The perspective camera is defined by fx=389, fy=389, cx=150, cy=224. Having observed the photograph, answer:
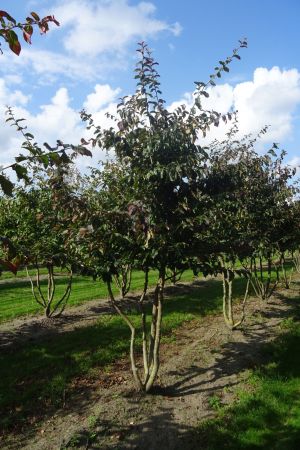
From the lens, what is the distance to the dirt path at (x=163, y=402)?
6121mm

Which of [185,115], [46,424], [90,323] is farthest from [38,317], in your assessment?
[185,115]

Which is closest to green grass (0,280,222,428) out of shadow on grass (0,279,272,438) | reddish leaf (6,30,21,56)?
shadow on grass (0,279,272,438)

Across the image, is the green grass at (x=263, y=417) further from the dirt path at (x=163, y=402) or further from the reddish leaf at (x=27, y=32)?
the reddish leaf at (x=27, y=32)

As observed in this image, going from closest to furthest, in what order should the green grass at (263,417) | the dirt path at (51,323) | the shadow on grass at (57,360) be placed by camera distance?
the green grass at (263,417) < the shadow on grass at (57,360) < the dirt path at (51,323)

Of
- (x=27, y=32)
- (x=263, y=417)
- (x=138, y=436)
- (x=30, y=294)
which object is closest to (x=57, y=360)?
(x=138, y=436)

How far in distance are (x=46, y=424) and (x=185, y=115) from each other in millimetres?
6013

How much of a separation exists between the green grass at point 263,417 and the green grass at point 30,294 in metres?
9.65

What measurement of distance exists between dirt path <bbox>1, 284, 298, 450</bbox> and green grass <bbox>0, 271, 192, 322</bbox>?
22.7 ft

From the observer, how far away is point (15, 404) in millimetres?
7578

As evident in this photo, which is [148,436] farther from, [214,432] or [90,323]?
[90,323]

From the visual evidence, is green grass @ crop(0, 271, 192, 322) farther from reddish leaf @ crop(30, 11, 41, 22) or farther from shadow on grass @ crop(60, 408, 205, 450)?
reddish leaf @ crop(30, 11, 41, 22)

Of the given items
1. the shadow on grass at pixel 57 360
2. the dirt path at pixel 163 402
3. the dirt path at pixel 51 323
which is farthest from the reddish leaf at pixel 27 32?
the dirt path at pixel 51 323

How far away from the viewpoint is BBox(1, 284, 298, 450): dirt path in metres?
6.12

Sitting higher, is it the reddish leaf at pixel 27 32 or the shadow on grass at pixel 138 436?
the reddish leaf at pixel 27 32
